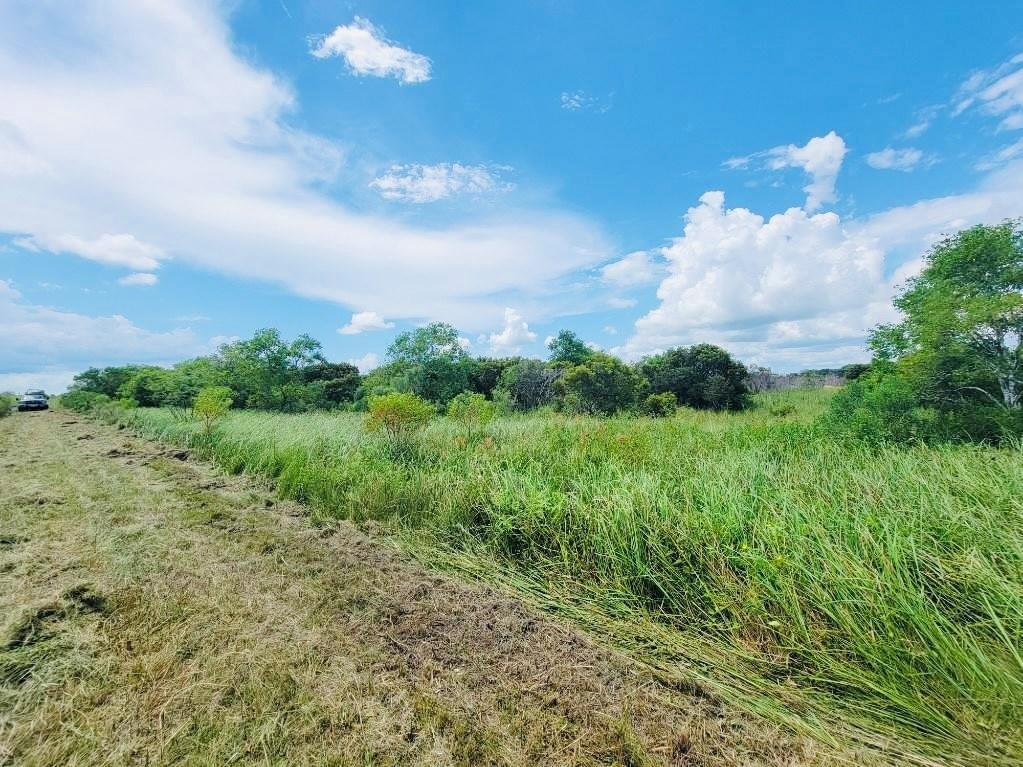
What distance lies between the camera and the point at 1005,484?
10.4ft

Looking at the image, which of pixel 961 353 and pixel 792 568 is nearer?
pixel 792 568

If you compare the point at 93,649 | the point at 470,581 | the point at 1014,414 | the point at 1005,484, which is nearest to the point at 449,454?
the point at 470,581

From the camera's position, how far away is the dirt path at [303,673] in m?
1.80

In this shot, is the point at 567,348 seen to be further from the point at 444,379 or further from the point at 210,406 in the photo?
the point at 210,406

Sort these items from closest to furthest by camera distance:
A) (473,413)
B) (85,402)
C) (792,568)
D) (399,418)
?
(792,568)
(399,418)
(473,413)
(85,402)

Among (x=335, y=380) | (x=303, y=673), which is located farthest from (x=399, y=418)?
(x=335, y=380)

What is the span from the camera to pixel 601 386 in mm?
17406

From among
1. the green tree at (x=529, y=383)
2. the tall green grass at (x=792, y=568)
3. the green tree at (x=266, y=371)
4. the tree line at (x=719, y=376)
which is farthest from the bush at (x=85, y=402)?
the tall green grass at (x=792, y=568)

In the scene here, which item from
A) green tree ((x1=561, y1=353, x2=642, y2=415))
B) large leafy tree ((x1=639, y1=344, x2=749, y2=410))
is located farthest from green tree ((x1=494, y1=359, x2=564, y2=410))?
large leafy tree ((x1=639, y1=344, x2=749, y2=410))

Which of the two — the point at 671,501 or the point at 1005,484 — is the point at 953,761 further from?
the point at 1005,484

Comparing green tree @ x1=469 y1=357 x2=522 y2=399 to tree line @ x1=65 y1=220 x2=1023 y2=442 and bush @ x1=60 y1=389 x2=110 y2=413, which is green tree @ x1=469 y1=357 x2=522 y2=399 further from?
bush @ x1=60 y1=389 x2=110 y2=413

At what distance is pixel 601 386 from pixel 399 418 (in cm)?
1183

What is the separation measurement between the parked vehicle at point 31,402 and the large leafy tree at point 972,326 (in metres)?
42.4

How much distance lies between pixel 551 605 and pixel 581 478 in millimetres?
1576
